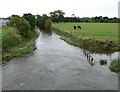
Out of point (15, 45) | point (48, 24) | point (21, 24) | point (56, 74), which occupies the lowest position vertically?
point (56, 74)

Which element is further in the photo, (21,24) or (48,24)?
(48,24)

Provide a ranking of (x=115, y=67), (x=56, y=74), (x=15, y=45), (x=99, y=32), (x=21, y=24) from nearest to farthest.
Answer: (x=56, y=74)
(x=115, y=67)
(x=15, y=45)
(x=21, y=24)
(x=99, y=32)

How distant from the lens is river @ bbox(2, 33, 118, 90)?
32.7 meters

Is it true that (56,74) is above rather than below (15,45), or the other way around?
below

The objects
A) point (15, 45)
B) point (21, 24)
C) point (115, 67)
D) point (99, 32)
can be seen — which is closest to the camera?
point (115, 67)

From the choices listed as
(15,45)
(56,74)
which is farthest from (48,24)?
(56,74)

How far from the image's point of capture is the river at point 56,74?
32.7m

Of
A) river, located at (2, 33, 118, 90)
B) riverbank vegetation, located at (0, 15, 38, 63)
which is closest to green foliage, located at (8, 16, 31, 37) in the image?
riverbank vegetation, located at (0, 15, 38, 63)

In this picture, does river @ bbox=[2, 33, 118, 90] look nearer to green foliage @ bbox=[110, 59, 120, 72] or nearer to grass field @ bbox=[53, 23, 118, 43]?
green foliage @ bbox=[110, 59, 120, 72]

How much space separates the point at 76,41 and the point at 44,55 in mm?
21431

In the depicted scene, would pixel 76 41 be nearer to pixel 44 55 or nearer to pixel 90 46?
pixel 90 46

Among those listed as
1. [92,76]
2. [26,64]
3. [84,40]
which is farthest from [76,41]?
[92,76]

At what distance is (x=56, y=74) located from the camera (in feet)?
126

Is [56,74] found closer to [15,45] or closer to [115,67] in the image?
[115,67]
